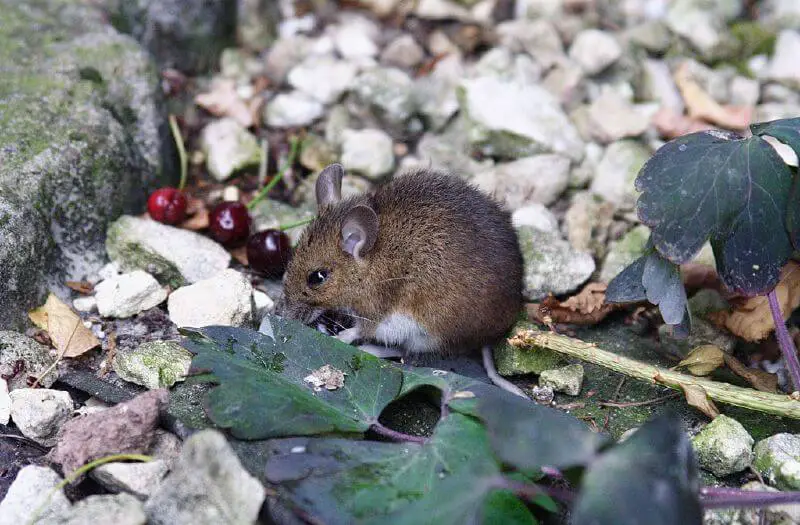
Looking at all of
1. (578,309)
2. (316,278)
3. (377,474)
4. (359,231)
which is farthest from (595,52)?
(377,474)

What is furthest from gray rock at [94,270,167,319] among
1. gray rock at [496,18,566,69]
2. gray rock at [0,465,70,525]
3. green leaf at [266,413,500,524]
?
gray rock at [496,18,566,69]

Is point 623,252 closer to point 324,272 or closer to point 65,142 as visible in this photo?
point 324,272

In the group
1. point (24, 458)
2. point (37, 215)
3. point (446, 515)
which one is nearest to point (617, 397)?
point (446, 515)

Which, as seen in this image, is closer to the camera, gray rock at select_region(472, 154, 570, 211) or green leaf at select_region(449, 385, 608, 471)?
green leaf at select_region(449, 385, 608, 471)

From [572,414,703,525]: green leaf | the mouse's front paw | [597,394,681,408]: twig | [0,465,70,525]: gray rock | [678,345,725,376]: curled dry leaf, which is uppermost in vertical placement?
[572,414,703,525]: green leaf

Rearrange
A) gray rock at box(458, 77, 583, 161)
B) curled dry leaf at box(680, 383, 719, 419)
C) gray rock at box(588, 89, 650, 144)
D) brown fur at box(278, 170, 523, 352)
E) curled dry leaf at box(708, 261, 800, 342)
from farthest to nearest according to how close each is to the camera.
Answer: gray rock at box(588, 89, 650, 144) → gray rock at box(458, 77, 583, 161) → brown fur at box(278, 170, 523, 352) → curled dry leaf at box(708, 261, 800, 342) → curled dry leaf at box(680, 383, 719, 419)

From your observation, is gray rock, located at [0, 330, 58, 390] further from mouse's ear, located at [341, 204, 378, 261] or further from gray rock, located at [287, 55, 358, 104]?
gray rock, located at [287, 55, 358, 104]

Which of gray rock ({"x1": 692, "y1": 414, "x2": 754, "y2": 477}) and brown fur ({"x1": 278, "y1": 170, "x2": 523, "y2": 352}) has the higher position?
brown fur ({"x1": 278, "y1": 170, "x2": 523, "y2": 352})
